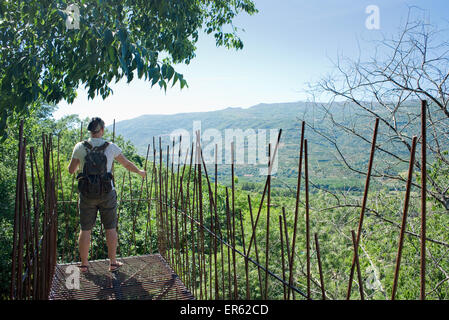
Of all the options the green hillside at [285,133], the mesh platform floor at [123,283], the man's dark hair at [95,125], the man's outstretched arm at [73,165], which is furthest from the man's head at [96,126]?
the mesh platform floor at [123,283]

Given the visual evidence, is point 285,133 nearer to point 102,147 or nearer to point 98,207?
Result: point 98,207

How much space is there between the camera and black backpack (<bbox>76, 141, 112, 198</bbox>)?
2273 mm

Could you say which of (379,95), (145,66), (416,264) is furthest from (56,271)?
(416,264)

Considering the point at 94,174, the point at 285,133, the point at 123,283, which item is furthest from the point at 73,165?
the point at 285,133

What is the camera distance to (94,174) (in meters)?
2.30

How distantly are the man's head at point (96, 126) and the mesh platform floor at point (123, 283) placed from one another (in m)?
1.05

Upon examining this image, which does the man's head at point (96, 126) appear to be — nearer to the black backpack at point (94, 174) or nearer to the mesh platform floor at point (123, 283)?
the black backpack at point (94, 174)

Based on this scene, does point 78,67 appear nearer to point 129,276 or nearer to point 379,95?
point 129,276

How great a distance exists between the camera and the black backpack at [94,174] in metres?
2.27

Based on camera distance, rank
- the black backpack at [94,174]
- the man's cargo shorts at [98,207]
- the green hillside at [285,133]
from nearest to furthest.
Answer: the black backpack at [94,174]
the man's cargo shorts at [98,207]
the green hillside at [285,133]

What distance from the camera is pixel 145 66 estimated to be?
269 centimetres

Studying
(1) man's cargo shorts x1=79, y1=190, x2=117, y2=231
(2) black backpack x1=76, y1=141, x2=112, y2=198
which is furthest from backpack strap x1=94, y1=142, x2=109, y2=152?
(1) man's cargo shorts x1=79, y1=190, x2=117, y2=231

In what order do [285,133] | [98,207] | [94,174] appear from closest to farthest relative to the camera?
[94,174] < [98,207] < [285,133]

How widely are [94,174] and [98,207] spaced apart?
0.31 meters
